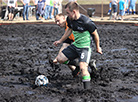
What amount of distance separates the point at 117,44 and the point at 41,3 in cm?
1221

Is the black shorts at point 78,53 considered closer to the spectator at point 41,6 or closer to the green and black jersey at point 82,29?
the green and black jersey at point 82,29

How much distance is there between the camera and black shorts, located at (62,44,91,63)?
19.3 ft

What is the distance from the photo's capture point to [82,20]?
5.82 meters

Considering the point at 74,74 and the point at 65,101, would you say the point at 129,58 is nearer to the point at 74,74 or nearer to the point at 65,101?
the point at 74,74

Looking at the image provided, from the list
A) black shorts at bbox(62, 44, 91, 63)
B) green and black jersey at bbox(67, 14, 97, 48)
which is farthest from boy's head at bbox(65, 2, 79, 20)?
black shorts at bbox(62, 44, 91, 63)

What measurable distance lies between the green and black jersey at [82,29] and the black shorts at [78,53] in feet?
0.27

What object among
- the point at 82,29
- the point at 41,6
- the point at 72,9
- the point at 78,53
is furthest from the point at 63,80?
the point at 41,6

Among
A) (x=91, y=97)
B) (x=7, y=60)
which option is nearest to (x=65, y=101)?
(x=91, y=97)

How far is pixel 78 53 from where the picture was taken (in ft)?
19.8

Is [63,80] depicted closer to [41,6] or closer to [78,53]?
[78,53]

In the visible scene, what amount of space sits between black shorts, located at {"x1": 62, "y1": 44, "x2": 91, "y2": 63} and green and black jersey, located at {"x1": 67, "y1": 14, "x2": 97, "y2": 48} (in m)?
0.08

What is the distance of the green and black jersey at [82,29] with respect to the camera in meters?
5.82

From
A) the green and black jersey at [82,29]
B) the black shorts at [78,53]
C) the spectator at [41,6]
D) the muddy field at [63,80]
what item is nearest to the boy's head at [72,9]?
the green and black jersey at [82,29]

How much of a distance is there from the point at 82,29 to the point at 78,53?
0.49 meters
